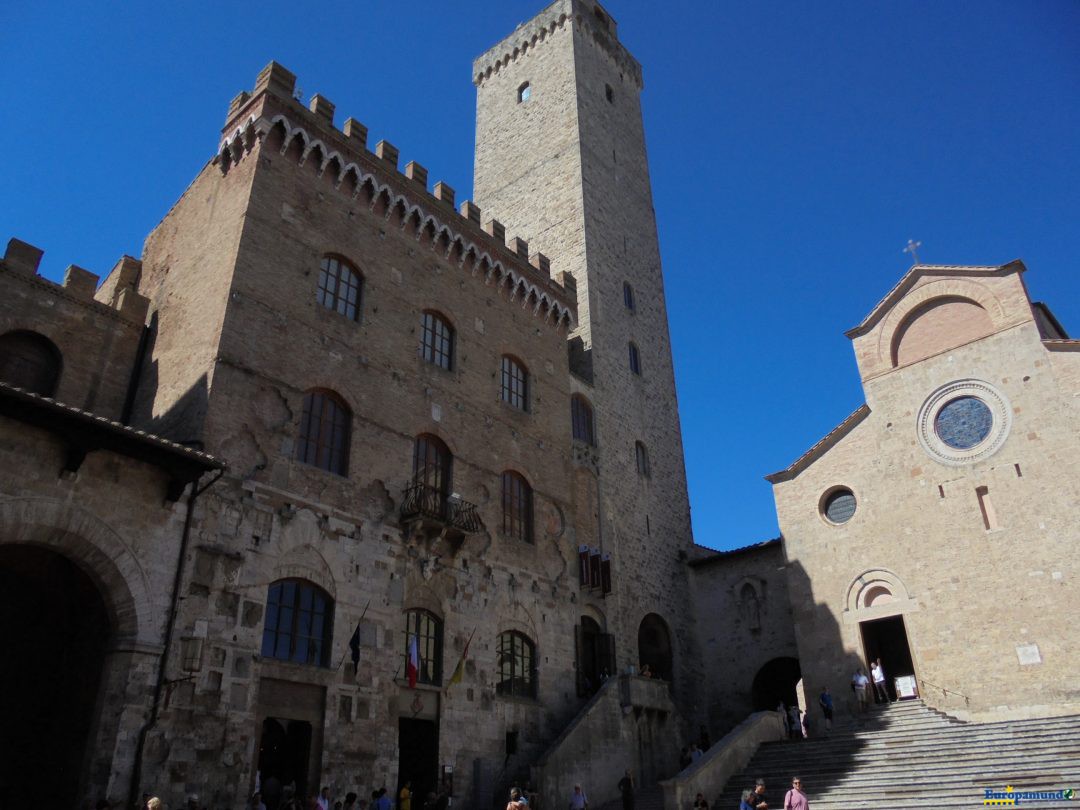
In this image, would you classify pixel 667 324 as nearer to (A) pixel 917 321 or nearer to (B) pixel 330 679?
(A) pixel 917 321

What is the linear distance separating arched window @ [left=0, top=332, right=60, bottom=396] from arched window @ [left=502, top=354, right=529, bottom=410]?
9.97 meters

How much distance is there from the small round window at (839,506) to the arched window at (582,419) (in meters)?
6.72

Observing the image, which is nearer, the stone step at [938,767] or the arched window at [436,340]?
the stone step at [938,767]

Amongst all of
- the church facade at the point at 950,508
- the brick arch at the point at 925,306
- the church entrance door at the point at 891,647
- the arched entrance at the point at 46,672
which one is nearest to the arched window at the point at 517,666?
the church facade at the point at 950,508

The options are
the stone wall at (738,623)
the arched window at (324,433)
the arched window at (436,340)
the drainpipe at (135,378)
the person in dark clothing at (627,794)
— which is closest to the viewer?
the arched window at (324,433)

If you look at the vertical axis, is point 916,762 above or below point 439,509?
below

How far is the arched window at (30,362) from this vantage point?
50.2 feet

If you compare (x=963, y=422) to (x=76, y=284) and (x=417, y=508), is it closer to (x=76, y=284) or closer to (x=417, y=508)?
(x=417, y=508)

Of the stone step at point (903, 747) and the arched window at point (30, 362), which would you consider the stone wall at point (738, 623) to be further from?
→ the arched window at point (30, 362)

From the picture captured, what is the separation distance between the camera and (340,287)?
17906 mm

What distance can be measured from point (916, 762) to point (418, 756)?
9811mm

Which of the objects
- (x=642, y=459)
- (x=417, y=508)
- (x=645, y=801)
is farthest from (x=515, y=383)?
(x=645, y=801)

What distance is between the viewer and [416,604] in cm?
1638

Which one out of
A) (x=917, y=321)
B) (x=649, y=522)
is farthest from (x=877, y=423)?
(x=649, y=522)
